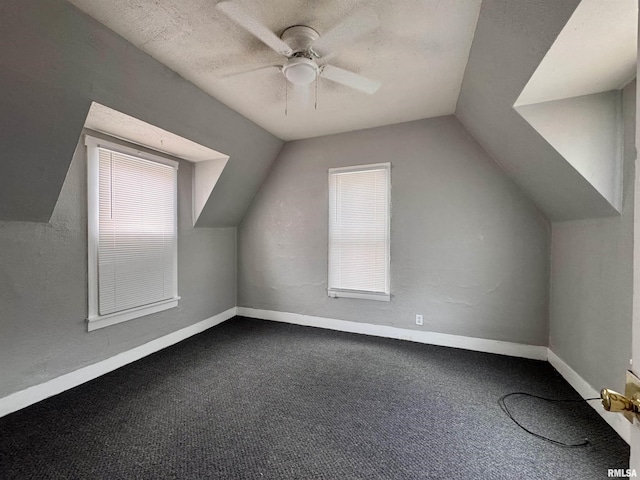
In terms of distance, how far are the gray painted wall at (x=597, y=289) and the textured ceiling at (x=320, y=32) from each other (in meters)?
1.20

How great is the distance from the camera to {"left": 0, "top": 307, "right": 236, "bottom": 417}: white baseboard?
208cm

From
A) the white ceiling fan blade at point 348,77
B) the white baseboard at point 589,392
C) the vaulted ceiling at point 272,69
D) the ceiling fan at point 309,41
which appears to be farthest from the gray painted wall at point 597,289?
the ceiling fan at point 309,41

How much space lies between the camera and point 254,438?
1.79 meters

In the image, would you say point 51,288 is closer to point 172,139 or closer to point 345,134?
point 172,139

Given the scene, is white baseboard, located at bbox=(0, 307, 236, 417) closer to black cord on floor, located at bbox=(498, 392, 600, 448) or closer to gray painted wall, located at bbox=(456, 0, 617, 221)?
black cord on floor, located at bbox=(498, 392, 600, 448)

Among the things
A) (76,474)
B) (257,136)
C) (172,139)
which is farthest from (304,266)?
(76,474)

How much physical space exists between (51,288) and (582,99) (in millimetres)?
4184

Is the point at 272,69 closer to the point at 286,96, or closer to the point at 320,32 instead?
the point at 286,96

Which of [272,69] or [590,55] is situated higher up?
[272,69]

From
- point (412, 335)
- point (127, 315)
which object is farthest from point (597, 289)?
point (127, 315)

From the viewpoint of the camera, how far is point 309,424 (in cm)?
193

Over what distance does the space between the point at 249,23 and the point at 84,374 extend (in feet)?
9.89

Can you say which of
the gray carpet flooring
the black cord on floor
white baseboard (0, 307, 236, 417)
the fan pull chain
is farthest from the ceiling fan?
white baseboard (0, 307, 236, 417)

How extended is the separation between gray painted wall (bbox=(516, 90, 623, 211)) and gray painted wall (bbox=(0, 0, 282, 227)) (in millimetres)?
2763
